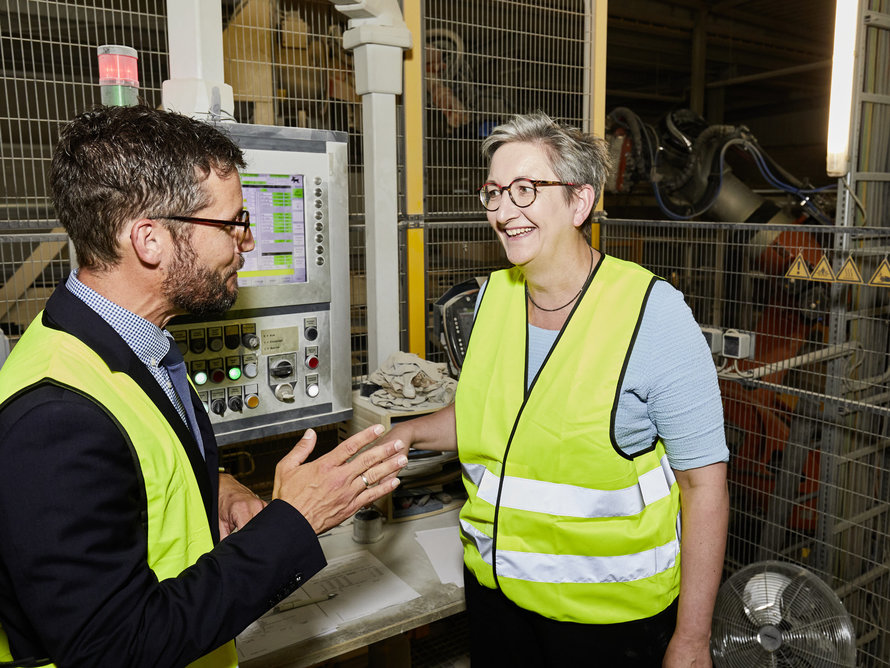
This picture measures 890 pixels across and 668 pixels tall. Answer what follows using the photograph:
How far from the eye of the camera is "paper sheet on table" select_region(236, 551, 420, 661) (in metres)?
1.85

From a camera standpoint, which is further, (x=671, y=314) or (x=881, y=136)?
(x=881, y=136)

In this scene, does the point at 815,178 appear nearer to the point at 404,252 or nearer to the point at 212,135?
the point at 404,252

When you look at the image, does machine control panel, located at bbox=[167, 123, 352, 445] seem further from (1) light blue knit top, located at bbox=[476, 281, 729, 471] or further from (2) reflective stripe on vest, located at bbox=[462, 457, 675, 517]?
(1) light blue knit top, located at bbox=[476, 281, 729, 471]

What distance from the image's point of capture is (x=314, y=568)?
1172mm

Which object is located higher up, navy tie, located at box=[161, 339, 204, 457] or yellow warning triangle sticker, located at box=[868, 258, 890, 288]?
yellow warning triangle sticker, located at box=[868, 258, 890, 288]

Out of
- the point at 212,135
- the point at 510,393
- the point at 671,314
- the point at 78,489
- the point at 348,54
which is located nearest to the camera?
the point at 78,489

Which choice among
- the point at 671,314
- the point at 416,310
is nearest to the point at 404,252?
the point at 416,310

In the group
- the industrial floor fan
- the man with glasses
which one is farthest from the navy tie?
the industrial floor fan

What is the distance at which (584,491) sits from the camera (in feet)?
5.31

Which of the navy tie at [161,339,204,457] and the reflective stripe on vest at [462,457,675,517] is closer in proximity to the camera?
the navy tie at [161,339,204,457]

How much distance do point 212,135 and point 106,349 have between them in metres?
0.43

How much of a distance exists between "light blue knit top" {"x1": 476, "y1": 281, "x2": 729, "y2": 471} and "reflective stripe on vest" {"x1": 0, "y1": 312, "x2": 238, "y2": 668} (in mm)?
934

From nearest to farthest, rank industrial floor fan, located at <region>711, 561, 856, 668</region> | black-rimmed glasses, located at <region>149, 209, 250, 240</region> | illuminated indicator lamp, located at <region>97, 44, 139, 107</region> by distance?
black-rimmed glasses, located at <region>149, 209, 250, 240</region> < illuminated indicator lamp, located at <region>97, 44, 139, 107</region> < industrial floor fan, located at <region>711, 561, 856, 668</region>

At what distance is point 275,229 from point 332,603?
3.57 ft
